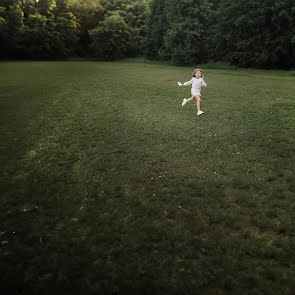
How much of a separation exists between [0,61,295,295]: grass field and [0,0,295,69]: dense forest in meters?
32.1

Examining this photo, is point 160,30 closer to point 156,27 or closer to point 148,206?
point 156,27

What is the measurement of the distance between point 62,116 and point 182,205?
8.57 m

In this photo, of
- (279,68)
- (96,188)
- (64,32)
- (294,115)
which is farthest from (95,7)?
(96,188)

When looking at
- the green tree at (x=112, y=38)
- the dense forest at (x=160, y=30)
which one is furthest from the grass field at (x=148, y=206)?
the green tree at (x=112, y=38)

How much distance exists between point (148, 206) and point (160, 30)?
5590 centimetres

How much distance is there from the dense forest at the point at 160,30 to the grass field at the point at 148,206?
32061mm

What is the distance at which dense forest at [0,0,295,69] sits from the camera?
36.2 meters

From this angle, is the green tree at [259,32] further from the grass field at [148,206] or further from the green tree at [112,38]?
the grass field at [148,206]

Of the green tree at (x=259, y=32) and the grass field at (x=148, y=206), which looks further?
the green tree at (x=259, y=32)

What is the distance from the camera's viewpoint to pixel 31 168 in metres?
6.82

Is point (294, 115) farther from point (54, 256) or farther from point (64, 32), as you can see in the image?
point (64, 32)

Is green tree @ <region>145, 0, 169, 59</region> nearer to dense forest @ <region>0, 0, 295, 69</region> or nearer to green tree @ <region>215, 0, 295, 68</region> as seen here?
dense forest @ <region>0, 0, 295, 69</region>

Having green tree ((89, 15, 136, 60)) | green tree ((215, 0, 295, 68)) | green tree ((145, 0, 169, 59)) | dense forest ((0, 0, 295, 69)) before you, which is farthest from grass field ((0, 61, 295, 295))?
green tree ((89, 15, 136, 60))

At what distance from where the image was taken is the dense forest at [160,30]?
119 ft
